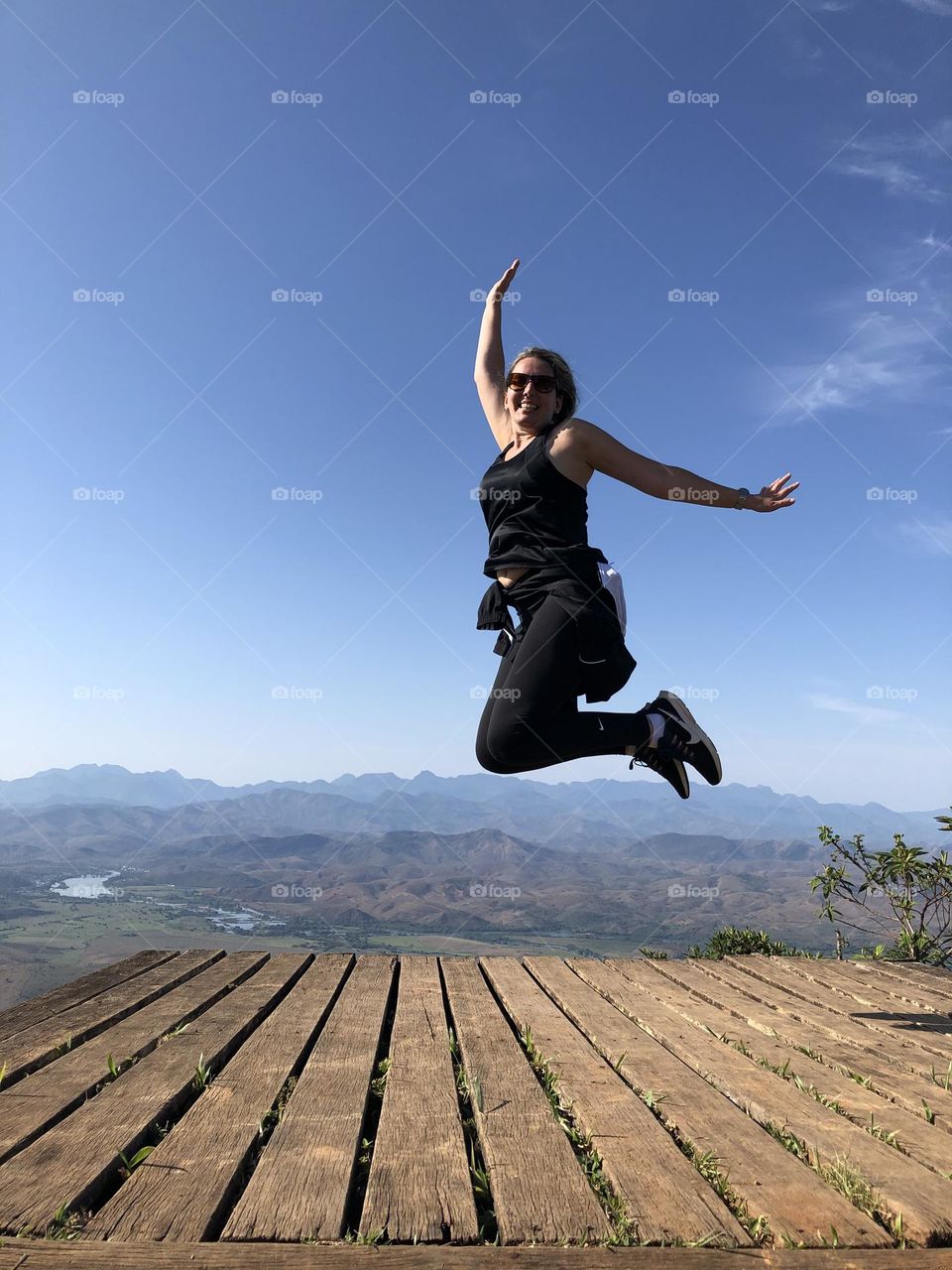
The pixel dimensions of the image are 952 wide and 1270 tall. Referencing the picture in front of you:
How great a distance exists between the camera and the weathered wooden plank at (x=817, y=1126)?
1.44 meters

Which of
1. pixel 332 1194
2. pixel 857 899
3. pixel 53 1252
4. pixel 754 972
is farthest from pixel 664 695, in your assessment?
pixel 857 899

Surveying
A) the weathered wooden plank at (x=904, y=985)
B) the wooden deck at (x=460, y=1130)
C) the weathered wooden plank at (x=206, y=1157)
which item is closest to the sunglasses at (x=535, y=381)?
the wooden deck at (x=460, y=1130)

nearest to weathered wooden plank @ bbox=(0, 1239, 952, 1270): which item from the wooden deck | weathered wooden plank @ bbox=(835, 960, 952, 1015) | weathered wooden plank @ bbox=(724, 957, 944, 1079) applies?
the wooden deck

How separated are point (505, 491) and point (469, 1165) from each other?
94.3 inches

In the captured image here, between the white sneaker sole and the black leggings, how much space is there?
23.4 inches

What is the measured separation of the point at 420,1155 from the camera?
5.25 feet

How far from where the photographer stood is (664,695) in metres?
3.82

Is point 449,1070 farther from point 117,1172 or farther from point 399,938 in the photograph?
point 399,938

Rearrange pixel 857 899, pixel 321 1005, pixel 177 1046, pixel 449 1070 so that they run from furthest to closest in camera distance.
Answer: pixel 857 899
pixel 321 1005
pixel 177 1046
pixel 449 1070

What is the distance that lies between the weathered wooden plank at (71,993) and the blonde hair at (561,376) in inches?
118

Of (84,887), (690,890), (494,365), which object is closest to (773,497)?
(494,365)

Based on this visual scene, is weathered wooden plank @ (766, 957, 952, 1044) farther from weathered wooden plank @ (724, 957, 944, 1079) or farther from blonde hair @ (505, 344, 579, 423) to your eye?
blonde hair @ (505, 344, 579, 423)

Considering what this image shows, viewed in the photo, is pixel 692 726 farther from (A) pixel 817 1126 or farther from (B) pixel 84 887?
(B) pixel 84 887

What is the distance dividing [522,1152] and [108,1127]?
890 millimetres
